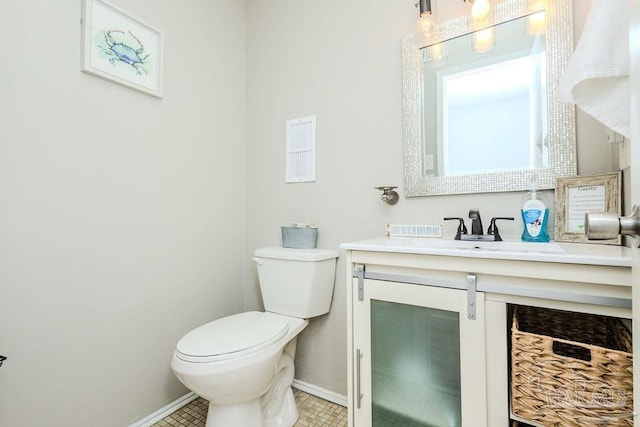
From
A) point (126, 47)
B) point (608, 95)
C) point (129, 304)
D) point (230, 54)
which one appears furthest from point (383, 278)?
point (230, 54)

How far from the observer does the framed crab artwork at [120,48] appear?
122 centimetres

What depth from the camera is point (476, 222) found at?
1.15 metres

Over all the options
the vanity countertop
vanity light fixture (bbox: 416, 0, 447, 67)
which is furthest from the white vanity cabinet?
vanity light fixture (bbox: 416, 0, 447, 67)

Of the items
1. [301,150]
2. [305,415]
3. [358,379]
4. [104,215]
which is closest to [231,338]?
[358,379]

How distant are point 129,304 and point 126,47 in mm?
1126

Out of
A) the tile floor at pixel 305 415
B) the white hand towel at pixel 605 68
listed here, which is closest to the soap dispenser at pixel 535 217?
the white hand towel at pixel 605 68

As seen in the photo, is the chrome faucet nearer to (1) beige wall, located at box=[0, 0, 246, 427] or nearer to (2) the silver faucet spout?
(2) the silver faucet spout

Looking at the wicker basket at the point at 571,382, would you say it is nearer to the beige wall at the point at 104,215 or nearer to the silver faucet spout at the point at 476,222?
the silver faucet spout at the point at 476,222

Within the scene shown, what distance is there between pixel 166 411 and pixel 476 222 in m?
1.64

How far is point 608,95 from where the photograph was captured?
0.68m

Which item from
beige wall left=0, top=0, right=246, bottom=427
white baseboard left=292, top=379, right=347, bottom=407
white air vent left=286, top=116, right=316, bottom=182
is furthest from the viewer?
white air vent left=286, top=116, right=316, bottom=182

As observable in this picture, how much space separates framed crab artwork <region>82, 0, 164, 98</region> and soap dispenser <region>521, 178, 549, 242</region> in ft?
5.42

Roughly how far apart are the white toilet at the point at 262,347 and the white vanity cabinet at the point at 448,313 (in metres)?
0.36

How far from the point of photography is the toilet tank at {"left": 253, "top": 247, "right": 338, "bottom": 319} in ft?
4.81
